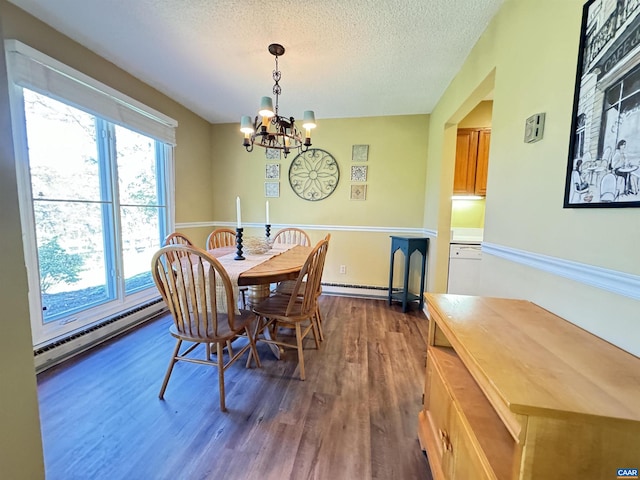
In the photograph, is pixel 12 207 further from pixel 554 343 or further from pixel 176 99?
pixel 176 99

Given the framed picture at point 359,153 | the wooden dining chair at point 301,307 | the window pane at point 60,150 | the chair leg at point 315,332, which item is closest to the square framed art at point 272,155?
the framed picture at point 359,153

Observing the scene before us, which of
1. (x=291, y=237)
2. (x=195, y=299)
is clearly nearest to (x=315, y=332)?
(x=195, y=299)

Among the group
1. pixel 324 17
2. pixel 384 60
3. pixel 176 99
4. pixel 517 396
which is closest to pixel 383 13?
pixel 324 17

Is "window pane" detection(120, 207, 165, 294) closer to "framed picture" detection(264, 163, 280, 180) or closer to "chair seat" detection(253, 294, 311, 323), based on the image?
"framed picture" detection(264, 163, 280, 180)

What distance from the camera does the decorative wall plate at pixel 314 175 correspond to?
3570 millimetres

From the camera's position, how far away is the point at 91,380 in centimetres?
173

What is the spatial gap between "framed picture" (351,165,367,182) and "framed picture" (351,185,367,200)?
9 cm

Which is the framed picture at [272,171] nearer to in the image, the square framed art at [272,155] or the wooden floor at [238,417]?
the square framed art at [272,155]

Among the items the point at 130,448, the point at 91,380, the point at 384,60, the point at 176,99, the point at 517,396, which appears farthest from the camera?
the point at 176,99

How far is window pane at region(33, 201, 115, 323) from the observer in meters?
1.90

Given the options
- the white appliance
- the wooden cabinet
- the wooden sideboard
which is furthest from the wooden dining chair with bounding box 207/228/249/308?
the wooden cabinet

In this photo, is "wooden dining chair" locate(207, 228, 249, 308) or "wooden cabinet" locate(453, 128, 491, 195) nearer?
"wooden dining chair" locate(207, 228, 249, 308)

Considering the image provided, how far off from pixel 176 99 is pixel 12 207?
2827 millimetres

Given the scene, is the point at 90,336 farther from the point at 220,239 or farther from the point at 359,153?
the point at 359,153
